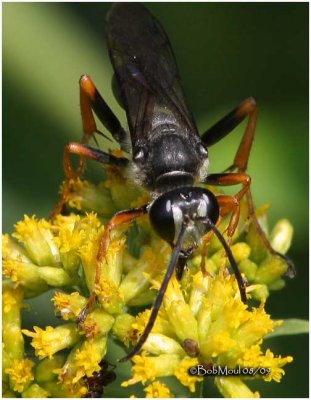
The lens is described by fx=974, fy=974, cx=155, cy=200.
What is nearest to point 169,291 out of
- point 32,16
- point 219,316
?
point 219,316

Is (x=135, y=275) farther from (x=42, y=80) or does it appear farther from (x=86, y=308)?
(x=42, y=80)

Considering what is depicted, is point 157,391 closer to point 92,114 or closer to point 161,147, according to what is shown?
point 161,147

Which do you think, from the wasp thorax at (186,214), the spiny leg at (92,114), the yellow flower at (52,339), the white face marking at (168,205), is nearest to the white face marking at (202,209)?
the wasp thorax at (186,214)

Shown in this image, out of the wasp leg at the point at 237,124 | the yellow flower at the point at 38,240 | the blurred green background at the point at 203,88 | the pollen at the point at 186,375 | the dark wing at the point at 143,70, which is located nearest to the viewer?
the pollen at the point at 186,375

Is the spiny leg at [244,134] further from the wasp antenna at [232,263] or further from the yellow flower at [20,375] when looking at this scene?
the yellow flower at [20,375]

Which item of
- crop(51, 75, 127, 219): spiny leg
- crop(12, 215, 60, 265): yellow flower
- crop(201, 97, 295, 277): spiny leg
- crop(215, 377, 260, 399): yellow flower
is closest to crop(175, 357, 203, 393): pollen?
crop(215, 377, 260, 399): yellow flower

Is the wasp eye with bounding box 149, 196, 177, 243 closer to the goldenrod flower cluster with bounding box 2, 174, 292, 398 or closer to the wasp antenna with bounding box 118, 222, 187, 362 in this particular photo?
the wasp antenna with bounding box 118, 222, 187, 362
